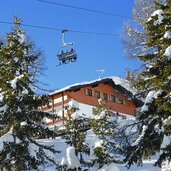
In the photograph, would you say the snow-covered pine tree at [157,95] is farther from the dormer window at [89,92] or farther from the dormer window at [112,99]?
the dormer window at [112,99]

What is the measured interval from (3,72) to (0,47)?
1.05m

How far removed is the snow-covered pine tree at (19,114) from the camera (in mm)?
17641

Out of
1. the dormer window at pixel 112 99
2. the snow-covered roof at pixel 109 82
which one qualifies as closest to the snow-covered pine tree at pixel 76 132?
the snow-covered roof at pixel 109 82

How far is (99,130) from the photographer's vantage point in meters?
21.7

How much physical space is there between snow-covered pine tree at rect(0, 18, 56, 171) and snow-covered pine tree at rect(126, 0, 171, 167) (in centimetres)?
A: 351

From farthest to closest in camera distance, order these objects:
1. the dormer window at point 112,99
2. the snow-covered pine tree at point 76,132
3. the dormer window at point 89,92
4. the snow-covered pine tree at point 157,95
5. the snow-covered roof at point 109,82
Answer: the dormer window at point 112,99 → the dormer window at point 89,92 → the snow-covered roof at point 109,82 → the snow-covered pine tree at point 76,132 → the snow-covered pine tree at point 157,95

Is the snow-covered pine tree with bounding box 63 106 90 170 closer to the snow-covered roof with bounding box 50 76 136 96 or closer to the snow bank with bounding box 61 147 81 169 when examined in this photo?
the snow bank with bounding box 61 147 81 169

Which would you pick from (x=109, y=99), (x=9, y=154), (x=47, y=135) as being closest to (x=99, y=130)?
(x=47, y=135)

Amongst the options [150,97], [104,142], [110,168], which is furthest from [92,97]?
A: [150,97]

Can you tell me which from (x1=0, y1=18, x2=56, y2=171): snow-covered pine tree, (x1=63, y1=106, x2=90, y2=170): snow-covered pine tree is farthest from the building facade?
(x1=0, y1=18, x2=56, y2=171): snow-covered pine tree

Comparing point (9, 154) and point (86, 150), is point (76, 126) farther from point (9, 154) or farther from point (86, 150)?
point (9, 154)

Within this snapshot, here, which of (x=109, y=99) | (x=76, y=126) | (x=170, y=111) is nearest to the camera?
(x=170, y=111)

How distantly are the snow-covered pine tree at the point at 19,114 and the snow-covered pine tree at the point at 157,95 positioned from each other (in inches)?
138

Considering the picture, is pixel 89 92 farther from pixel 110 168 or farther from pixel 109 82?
pixel 110 168
